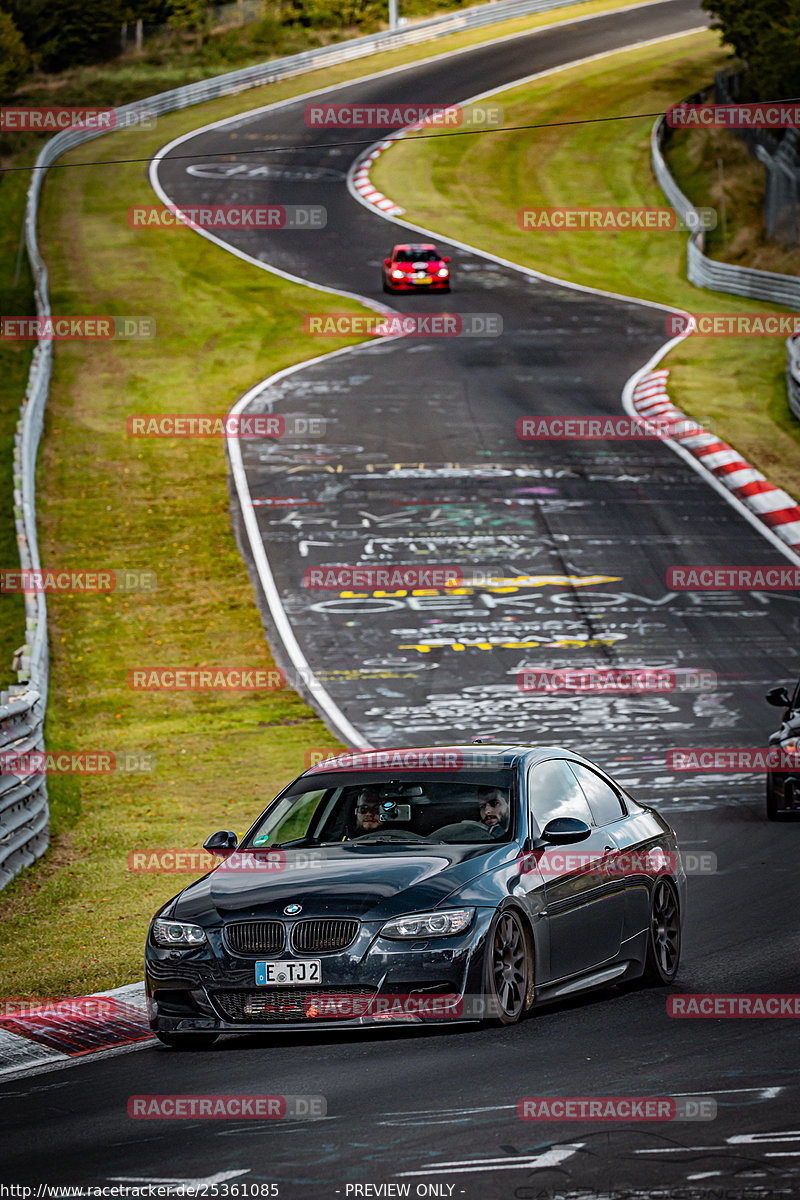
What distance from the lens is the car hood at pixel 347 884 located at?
8297 millimetres

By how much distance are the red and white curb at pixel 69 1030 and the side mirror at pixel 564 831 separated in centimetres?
227

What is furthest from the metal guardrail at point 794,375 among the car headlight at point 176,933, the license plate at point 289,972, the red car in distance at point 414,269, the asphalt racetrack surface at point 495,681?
the license plate at point 289,972

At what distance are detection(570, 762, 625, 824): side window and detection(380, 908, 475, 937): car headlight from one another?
181 cm

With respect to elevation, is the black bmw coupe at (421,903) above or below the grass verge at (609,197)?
above

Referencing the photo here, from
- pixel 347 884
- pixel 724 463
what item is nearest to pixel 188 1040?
pixel 347 884

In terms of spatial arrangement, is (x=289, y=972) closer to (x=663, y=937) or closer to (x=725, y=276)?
(x=663, y=937)

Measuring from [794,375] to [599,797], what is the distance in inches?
1035

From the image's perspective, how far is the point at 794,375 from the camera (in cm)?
3494

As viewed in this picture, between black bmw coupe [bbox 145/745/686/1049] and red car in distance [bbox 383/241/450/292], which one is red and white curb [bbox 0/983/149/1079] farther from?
red car in distance [bbox 383/241/450/292]

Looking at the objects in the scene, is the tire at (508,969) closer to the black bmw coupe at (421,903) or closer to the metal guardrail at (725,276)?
the black bmw coupe at (421,903)

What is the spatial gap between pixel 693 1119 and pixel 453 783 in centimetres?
296

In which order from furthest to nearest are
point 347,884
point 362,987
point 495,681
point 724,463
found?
point 724,463, point 495,681, point 347,884, point 362,987

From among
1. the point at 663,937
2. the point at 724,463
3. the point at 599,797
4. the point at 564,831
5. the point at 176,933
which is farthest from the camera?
the point at 724,463

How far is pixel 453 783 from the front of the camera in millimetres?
9398
